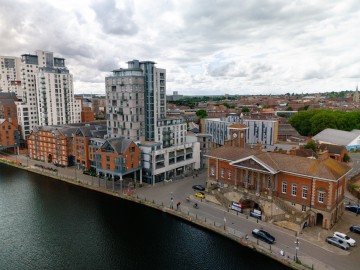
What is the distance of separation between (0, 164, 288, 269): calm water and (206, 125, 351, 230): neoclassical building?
12568 mm

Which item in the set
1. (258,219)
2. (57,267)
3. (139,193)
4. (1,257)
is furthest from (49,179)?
(258,219)

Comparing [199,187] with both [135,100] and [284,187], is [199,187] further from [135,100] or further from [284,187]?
[135,100]

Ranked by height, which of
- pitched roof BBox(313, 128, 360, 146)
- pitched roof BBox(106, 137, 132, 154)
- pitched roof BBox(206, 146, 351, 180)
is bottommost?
pitched roof BBox(313, 128, 360, 146)

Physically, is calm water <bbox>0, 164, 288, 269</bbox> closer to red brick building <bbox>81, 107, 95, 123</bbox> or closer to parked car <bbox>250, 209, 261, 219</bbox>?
parked car <bbox>250, 209, 261, 219</bbox>

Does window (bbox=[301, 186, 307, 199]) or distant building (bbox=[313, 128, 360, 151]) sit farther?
distant building (bbox=[313, 128, 360, 151])

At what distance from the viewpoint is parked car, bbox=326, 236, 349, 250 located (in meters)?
43.6

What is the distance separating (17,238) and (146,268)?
87.7ft

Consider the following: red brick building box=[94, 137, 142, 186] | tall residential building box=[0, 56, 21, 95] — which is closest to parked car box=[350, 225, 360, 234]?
red brick building box=[94, 137, 142, 186]

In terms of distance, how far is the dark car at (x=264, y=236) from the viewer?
4522cm

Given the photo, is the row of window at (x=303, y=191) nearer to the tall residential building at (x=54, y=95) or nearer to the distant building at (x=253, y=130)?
the distant building at (x=253, y=130)

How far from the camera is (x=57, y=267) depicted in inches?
1641

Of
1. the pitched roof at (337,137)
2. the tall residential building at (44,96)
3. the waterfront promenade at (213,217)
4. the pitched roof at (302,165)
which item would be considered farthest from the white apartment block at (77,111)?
the pitched roof at (337,137)

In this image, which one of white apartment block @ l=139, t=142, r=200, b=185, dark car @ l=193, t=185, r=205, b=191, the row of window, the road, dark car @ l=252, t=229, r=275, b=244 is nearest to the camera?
the road

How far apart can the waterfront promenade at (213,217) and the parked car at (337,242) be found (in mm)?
937
